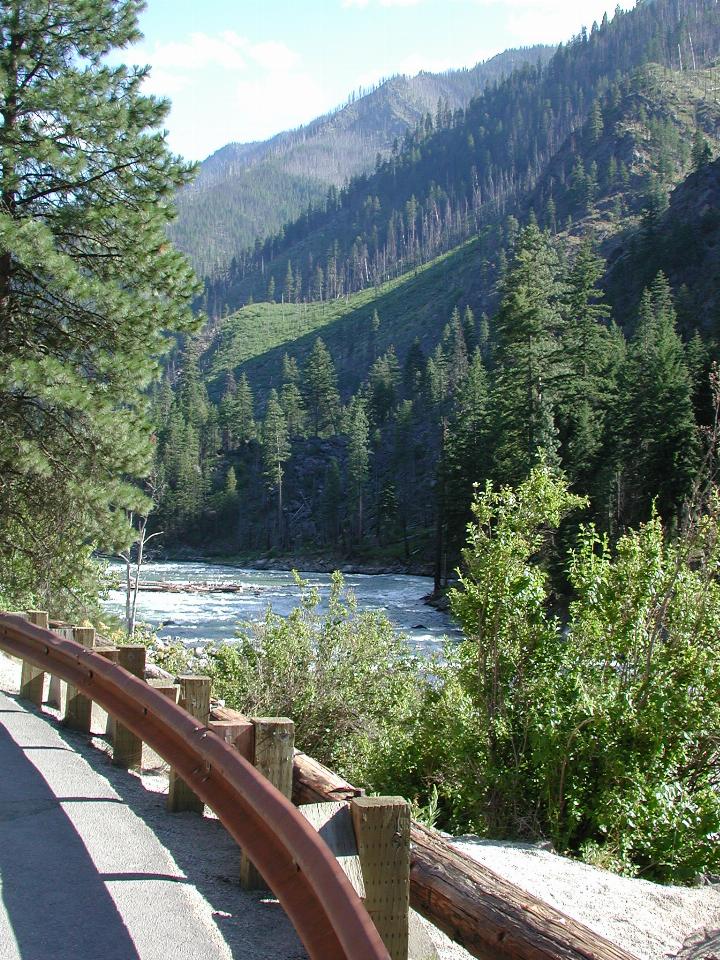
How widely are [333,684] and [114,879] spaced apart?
20.2 ft

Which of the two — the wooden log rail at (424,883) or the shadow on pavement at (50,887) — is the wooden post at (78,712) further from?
the wooden log rail at (424,883)

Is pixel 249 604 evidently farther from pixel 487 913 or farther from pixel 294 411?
pixel 294 411

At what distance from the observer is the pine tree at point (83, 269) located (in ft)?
41.3

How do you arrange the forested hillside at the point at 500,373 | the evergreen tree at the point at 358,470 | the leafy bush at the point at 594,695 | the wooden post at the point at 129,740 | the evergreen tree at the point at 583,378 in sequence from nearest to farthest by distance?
the wooden post at the point at 129,740 → the leafy bush at the point at 594,695 → the evergreen tree at the point at 583,378 → the forested hillside at the point at 500,373 → the evergreen tree at the point at 358,470

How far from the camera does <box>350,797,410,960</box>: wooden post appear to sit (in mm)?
2924

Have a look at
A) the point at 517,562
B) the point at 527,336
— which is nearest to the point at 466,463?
the point at 527,336

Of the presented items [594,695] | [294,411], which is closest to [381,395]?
[294,411]

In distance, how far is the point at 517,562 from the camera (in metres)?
7.91

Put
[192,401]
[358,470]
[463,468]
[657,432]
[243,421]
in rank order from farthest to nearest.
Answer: [192,401], [243,421], [358,470], [463,468], [657,432]

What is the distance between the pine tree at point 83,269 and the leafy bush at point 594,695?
698 cm

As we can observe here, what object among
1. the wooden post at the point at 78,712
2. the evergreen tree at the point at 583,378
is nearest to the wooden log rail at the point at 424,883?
the wooden post at the point at 78,712

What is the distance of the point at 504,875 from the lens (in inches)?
214

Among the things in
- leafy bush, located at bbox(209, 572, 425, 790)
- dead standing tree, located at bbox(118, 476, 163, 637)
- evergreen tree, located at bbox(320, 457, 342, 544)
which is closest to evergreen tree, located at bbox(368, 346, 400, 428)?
evergreen tree, located at bbox(320, 457, 342, 544)

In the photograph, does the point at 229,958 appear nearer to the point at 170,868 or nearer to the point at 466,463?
the point at 170,868
